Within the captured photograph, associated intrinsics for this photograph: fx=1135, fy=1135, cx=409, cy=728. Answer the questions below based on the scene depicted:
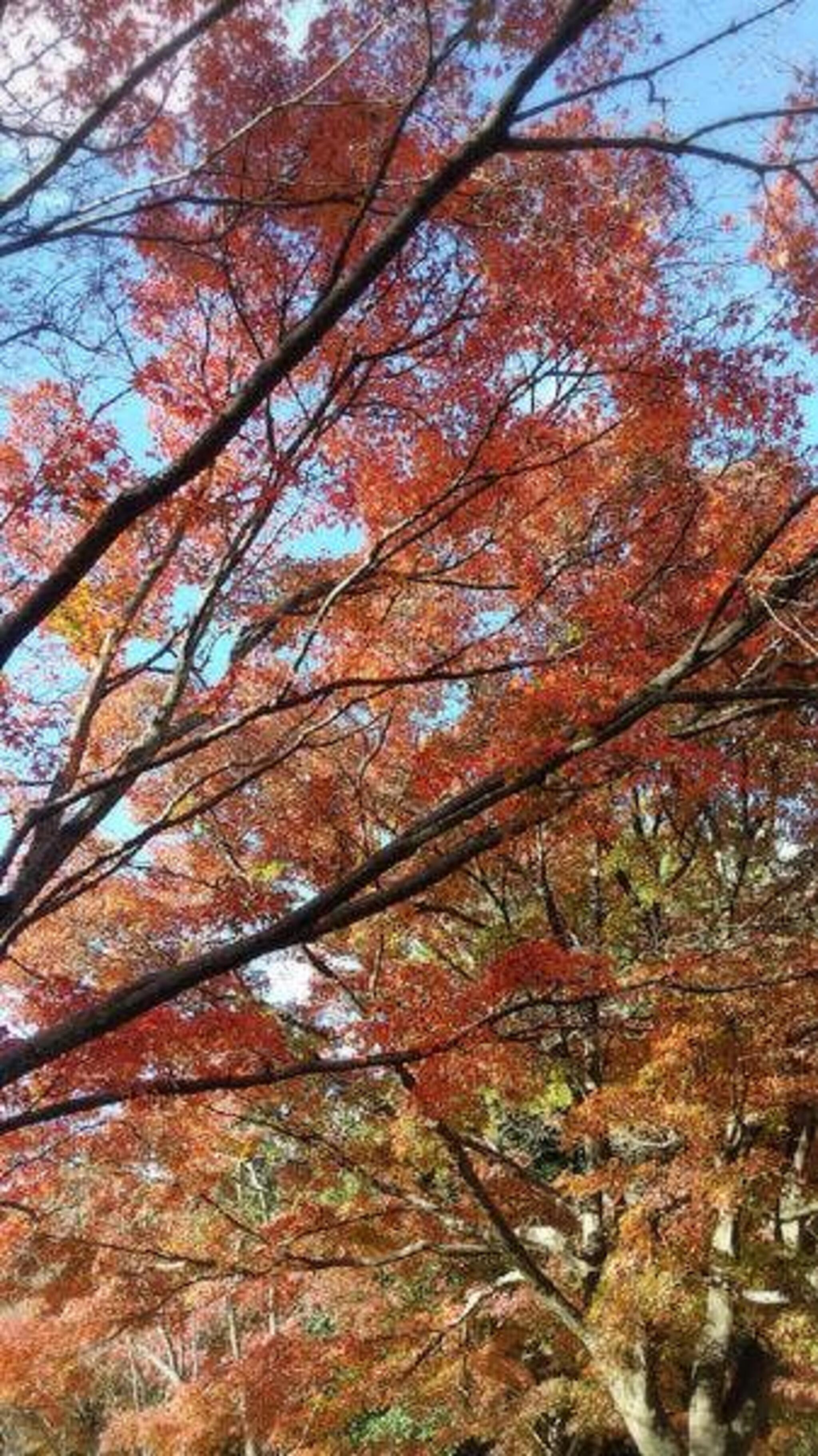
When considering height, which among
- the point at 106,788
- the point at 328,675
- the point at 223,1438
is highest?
the point at 328,675

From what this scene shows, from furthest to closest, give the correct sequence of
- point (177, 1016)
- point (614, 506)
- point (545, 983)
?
point (614, 506)
point (545, 983)
point (177, 1016)

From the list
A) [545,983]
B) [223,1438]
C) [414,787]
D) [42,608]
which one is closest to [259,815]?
[414,787]

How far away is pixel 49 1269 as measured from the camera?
14625 mm

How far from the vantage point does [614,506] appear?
32.2 ft

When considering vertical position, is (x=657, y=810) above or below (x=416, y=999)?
above

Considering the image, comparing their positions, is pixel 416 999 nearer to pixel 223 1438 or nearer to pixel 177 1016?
pixel 177 1016

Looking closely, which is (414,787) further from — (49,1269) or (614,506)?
(49,1269)

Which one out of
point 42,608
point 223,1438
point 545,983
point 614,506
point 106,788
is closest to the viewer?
point 42,608

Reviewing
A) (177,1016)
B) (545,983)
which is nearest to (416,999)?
(545,983)

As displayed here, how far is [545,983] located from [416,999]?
4.08ft

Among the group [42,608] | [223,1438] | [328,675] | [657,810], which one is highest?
[328,675]

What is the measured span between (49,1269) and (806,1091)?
1036 centimetres

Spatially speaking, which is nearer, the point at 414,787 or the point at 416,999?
the point at 416,999

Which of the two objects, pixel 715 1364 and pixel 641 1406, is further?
pixel 715 1364
